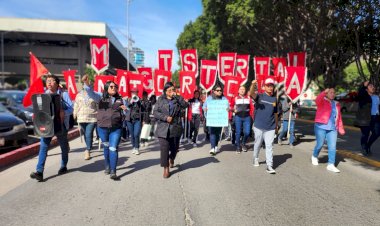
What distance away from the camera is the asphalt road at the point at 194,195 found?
4336 mm

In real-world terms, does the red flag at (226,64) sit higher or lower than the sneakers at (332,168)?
higher

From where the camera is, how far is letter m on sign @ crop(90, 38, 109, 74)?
11102 mm

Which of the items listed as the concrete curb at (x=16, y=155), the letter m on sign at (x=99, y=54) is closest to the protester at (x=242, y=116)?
the letter m on sign at (x=99, y=54)

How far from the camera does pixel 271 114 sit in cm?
694

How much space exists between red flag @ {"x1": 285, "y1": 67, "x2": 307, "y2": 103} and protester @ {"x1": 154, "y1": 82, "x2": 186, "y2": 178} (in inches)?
198

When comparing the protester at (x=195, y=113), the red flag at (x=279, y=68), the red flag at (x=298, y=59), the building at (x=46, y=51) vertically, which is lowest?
the protester at (x=195, y=113)

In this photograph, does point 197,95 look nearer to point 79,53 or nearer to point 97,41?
point 97,41

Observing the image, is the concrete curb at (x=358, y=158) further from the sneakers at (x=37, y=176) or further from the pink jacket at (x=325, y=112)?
the sneakers at (x=37, y=176)

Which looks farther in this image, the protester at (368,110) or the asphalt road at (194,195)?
the protester at (368,110)

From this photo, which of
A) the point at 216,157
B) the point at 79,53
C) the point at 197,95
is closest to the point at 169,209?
the point at 216,157

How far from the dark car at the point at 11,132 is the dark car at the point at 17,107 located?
396 centimetres

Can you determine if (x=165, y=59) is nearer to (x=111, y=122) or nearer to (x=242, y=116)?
(x=242, y=116)

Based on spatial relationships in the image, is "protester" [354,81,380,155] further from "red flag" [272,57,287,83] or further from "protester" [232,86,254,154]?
"red flag" [272,57,287,83]

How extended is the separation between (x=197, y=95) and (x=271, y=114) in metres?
4.46
